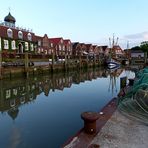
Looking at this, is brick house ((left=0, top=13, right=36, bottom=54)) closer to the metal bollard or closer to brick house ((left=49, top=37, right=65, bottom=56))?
brick house ((left=49, top=37, right=65, bottom=56))

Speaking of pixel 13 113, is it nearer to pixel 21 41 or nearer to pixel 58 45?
pixel 21 41

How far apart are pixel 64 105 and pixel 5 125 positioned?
4566 mm

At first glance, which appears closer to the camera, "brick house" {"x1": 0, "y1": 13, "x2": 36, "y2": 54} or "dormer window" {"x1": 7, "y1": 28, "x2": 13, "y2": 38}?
"brick house" {"x1": 0, "y1": 13, "x2": 36, "y2": 54}

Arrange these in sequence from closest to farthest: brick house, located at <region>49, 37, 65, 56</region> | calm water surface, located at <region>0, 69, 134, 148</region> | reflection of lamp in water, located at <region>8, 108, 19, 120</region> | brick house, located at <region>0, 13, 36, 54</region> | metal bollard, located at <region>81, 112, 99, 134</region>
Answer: metal bollard, located at <region>81, 112, 99, 134</region>
calm water surface, located at <region>0, 69, 134, 148</region>
reflection of lamp in water, located at <region>8, 108, 19, 120</region>
brick house, located at <region>0, 13, 36, 54</region>
brick house, located at <region>49, 37, 65, 56</region>

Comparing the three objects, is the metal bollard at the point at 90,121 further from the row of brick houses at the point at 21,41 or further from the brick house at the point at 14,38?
the brick house at the point at 14,38

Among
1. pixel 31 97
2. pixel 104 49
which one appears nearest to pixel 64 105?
pixel 31 97

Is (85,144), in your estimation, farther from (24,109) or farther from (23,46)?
(23,46)

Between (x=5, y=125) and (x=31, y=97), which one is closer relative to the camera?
(x=5, y=125)

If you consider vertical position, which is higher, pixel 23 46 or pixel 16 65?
pixel 23 46

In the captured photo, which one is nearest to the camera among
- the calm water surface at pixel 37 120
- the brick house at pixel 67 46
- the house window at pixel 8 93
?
the calm water surface at pixel 37 120

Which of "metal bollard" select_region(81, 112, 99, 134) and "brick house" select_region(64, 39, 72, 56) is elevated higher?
"brick house" select_region(64, 39, 72, 56)

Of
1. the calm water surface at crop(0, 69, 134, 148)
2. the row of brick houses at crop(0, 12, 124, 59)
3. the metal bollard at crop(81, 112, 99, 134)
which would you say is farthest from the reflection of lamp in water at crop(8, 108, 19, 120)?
the row of brick houses at crop(0, 12, 124, 59)

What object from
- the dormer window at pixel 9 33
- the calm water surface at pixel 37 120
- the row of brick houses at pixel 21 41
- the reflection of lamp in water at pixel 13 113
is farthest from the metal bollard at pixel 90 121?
the dormer window at pixel 9 33

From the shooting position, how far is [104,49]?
109 metres
